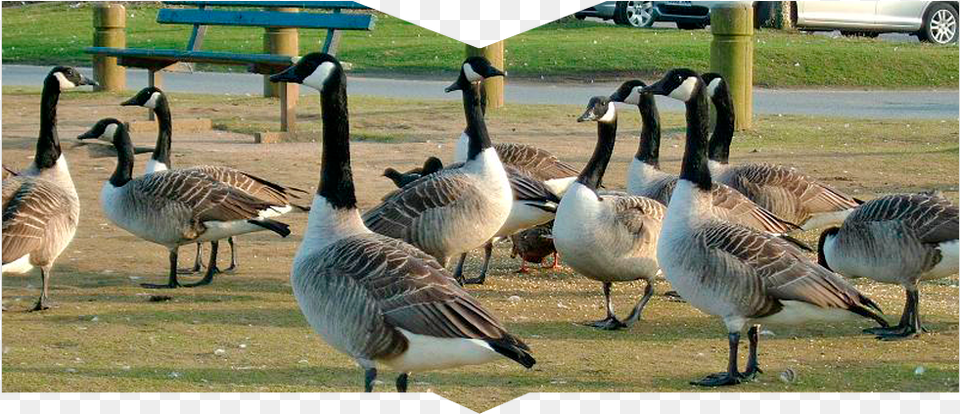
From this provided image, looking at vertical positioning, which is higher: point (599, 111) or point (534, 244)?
point (599, 111)

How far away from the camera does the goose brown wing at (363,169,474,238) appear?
293 inches

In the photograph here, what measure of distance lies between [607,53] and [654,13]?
5177 millimetres

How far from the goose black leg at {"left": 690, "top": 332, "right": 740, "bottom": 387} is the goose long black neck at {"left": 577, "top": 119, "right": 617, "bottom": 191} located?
1540 mm

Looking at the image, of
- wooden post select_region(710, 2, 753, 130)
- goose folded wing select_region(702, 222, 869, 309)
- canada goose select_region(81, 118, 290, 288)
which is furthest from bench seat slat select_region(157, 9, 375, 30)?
goose folded wing select_region(702, 222, 869, 309)

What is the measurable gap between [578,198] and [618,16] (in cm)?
1917

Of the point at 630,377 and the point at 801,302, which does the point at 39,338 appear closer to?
the point at 630,377

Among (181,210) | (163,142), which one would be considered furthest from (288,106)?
(181,210)

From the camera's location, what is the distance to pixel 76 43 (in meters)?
26.1

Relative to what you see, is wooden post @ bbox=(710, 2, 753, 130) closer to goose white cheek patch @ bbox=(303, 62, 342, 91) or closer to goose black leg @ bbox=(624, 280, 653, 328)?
goose black leg @ bbox=(624, 280, 653, 328)

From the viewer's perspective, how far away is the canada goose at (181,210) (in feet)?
25.5

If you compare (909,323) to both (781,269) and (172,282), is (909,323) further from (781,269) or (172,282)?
(172,282)

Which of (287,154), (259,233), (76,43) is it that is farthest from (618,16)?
(259,233)

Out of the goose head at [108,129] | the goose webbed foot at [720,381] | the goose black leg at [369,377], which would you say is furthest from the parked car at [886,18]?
the goose black leg at [369,377]

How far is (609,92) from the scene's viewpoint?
698 inches
